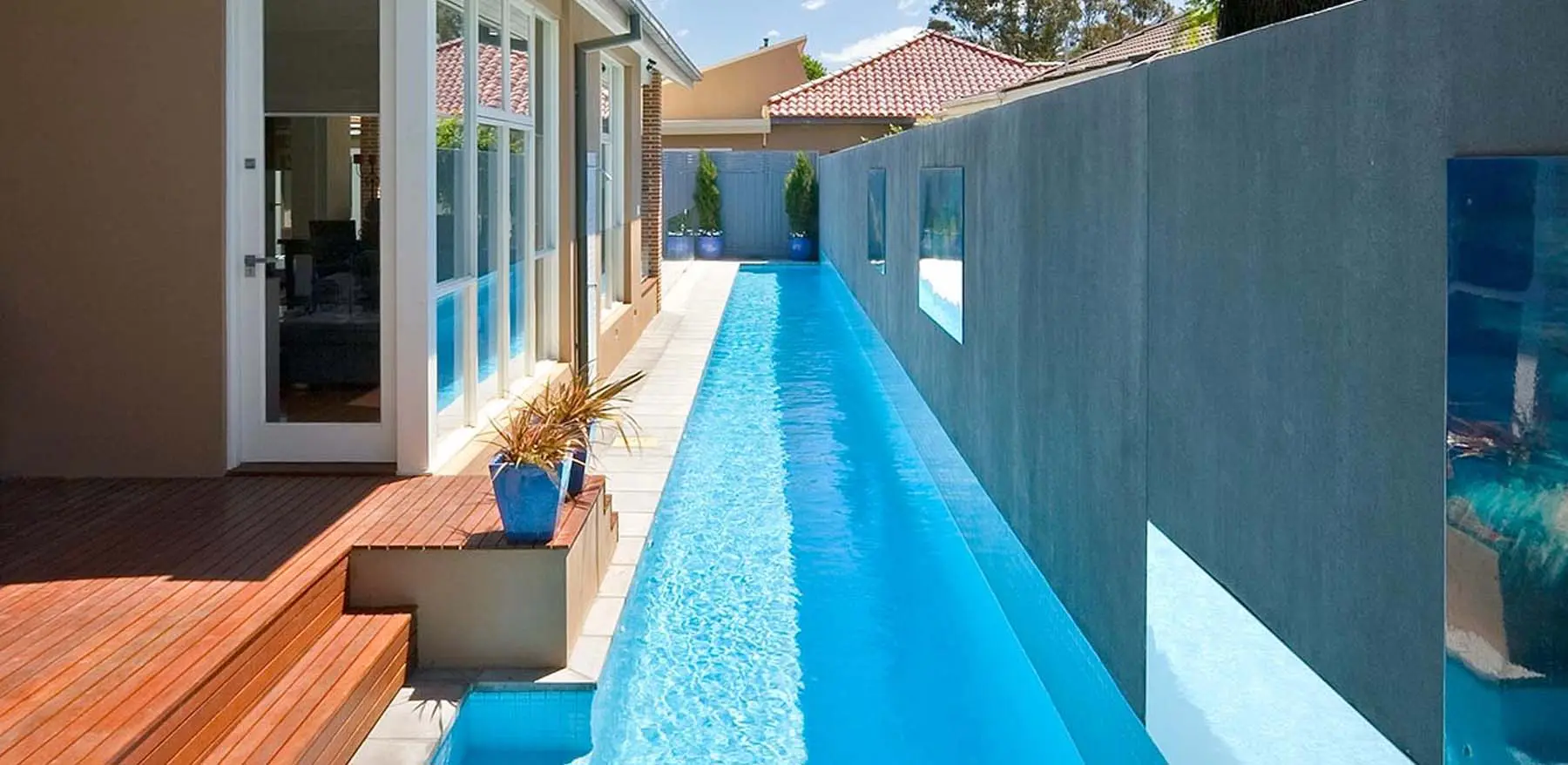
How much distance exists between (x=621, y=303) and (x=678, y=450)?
18.0ft

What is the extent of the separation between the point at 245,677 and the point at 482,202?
13.6 feet

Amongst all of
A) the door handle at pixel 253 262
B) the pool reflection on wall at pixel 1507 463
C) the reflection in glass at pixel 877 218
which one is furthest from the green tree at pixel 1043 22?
the pool reflection on wall at pixel 1507 463

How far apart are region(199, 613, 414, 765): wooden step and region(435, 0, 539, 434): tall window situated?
6.14ft

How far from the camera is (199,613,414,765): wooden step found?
413 cm

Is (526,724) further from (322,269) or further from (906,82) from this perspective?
(906,82)

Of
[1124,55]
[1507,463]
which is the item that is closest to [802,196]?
[1124,55]

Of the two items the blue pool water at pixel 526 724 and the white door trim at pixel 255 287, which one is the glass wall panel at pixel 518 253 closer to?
the white door trim at pixel 255 287

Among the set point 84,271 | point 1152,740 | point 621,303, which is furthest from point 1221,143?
point 621,303

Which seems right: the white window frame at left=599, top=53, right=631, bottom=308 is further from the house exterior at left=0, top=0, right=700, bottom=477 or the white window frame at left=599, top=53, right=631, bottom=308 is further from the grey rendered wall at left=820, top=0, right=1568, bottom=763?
the grey rendered wall at left=820, top=0, right=1568, bottom=763

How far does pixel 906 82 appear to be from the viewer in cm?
3341

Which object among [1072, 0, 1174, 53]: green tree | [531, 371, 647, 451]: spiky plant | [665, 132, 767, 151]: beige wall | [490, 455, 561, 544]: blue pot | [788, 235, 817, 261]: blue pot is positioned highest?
[1072, 0, 1174, 53]: green tree

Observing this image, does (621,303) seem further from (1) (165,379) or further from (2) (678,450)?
(1) (165,379)

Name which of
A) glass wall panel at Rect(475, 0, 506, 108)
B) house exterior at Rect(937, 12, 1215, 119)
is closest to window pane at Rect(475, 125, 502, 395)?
glass wall panel at Rect(475, 0, 506, 108)

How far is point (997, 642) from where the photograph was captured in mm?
6652
